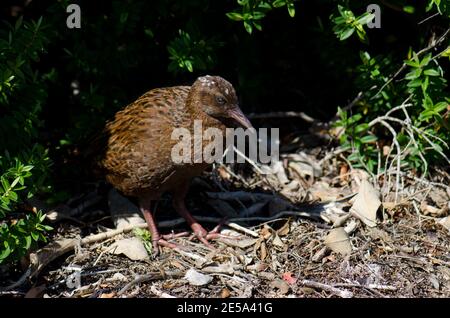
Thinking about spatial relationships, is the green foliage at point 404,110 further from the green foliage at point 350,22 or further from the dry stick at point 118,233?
the dry stick at point 118,233

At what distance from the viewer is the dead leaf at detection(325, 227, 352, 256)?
527 centimetres

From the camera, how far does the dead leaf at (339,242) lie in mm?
5273

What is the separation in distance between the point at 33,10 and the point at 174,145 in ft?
6.58

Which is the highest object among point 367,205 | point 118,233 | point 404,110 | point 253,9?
point 253,9

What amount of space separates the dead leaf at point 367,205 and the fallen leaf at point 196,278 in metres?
1.37

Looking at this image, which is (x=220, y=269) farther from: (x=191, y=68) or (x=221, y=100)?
(x=191, y=68)

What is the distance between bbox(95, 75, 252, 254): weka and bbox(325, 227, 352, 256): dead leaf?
0.92m

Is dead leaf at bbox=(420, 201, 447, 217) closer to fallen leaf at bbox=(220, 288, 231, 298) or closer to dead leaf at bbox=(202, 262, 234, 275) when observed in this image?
dead leaf at bbox=(202, 262, 234, 275)

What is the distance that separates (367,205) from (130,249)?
186 centimetres

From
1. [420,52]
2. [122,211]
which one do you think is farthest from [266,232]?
[420,52]

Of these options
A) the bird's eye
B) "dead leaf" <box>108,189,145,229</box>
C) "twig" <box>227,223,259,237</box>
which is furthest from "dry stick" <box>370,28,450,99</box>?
"dead leaf" <box>108,189,145,229</box>

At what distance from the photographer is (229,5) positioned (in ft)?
20.0

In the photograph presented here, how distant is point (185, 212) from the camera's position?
5719 millimetres
